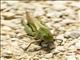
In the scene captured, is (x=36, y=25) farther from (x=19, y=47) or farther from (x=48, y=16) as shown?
(x=48, y=16)

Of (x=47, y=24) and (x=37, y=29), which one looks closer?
(x=37, y=29)

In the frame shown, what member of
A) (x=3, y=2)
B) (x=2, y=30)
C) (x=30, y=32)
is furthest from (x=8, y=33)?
(x=3, y=2)

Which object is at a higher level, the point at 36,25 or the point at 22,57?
the point at 36,25

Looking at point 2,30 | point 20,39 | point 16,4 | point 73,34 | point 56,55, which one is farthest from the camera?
point 16,4

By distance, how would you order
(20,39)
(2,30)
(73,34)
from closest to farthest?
(73,34)
(20,39)
(2,30)
